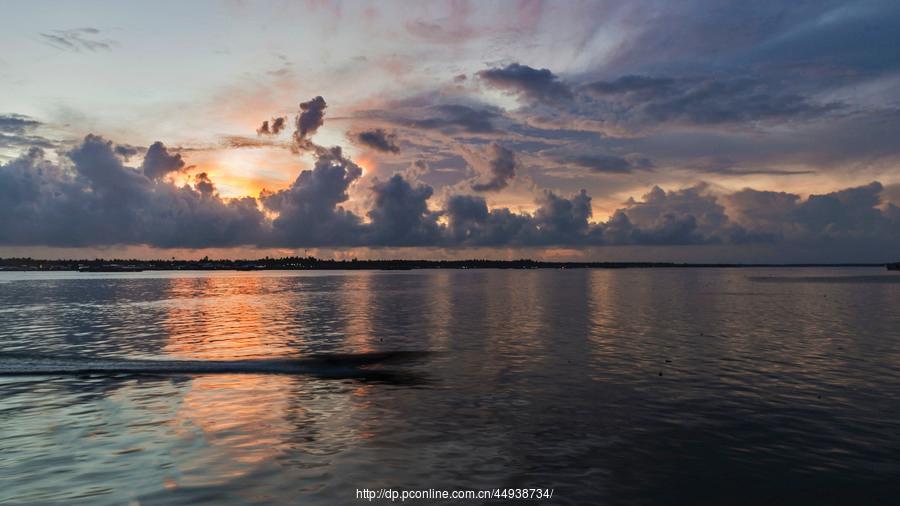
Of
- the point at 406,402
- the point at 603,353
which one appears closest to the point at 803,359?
the point at 603,353

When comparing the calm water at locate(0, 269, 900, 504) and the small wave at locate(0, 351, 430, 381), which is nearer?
the calm water at locate(0, 269, 900, 504)

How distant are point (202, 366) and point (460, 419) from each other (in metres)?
21.7

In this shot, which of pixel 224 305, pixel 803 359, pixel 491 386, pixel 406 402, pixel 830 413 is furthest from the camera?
pixel 224 305

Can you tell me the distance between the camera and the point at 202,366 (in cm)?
3856

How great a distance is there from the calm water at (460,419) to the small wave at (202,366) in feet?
0.93

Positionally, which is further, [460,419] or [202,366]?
[202,366]

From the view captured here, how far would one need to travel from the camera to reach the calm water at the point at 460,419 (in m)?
17.9

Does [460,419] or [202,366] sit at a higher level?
[460,419]

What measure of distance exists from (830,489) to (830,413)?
10.3m

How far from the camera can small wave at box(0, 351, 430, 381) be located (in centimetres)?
3644

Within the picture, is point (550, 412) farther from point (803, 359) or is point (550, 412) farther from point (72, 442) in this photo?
point (803, 359)

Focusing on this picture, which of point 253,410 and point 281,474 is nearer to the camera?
point 281,474

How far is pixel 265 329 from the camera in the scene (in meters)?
61.9

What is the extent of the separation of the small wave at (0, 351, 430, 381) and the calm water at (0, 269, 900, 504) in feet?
0.93
